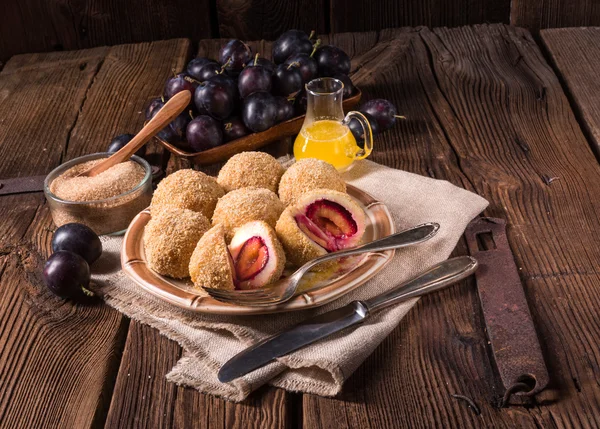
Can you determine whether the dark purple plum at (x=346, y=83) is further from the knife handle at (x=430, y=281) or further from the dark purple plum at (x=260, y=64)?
the knife handle at (x=430, y=281)

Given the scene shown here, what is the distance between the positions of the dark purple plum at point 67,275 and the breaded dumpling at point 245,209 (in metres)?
0.29

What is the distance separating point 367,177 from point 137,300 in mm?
751

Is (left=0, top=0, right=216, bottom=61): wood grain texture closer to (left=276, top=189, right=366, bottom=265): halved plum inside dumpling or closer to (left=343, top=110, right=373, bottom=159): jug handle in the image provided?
(left=343, top=110, right=373, bottom=159): jug handle

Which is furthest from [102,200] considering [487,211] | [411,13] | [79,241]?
[411,13]

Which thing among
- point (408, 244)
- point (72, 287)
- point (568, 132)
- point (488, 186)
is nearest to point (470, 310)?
point (408, 244)

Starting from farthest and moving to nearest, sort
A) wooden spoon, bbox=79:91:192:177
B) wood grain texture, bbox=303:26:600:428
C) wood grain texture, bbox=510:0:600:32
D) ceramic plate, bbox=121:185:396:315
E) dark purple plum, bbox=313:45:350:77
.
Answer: wood grain texture, bbox=510:0:600:32 → dark purple plum, bbox=313:45:350:77 → wooden spoon, bbox=79:91:192:177 → ceramic plate, bbox=121:185:396:315 → wood grain texture, bbox=303:26:600:428

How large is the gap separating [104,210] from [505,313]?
0.95 meters

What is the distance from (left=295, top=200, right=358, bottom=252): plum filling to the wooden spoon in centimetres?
61

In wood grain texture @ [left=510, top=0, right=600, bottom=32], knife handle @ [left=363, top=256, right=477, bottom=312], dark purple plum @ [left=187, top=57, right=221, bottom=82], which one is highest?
dark purple plum @ [left=187, top=57, right=221, bottom=82]

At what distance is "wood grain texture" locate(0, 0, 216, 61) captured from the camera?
307 cm

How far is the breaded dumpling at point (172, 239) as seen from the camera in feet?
4.70

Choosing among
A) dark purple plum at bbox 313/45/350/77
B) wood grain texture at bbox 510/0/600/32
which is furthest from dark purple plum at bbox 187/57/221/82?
wood grain texture at bbox 510/0/600/32

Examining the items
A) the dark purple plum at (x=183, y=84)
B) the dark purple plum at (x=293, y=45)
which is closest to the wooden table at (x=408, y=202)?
the dark purple plum at (x=183, y=84)

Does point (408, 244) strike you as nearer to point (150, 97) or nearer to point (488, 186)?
point (488, 186)
